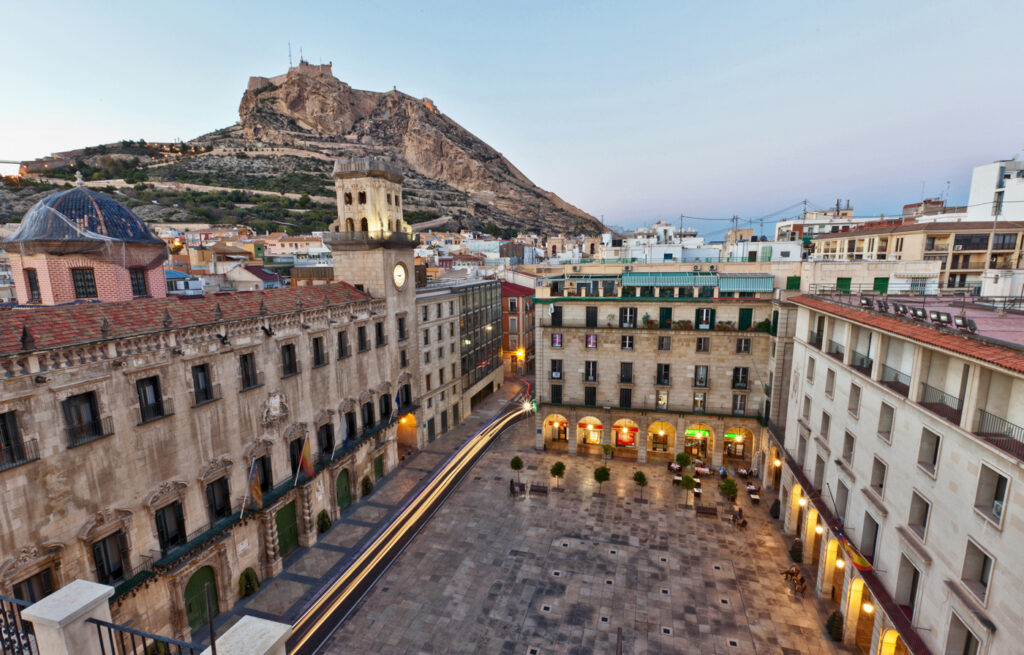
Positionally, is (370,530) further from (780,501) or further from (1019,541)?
(1019,541)

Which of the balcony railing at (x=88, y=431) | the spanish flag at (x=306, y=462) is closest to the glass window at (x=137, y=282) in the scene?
the balcony railing at (x=88, y=431)

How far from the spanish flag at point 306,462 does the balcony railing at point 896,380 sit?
3292 centimetres

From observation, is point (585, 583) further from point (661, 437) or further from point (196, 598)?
point (196, 598)

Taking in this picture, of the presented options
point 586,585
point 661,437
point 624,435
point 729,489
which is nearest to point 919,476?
point 729,489

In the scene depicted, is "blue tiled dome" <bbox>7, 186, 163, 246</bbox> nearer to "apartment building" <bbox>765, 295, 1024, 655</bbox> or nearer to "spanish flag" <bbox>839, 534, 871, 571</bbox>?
"apartment building" <bbox>765, 295, 1024, 655</bbox>

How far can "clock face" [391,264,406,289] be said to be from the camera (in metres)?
42.9

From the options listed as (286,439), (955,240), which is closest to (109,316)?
(286,439)

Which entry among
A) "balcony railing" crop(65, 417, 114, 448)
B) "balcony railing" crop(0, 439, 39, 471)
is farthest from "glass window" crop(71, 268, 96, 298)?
"balcony railing" crop(0, 439, 39, 471)

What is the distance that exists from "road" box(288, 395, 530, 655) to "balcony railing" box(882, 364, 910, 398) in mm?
30150

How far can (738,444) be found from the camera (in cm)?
4616

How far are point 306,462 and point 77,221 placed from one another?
67.3 feet

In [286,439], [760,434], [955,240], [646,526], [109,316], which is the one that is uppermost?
[955,240]

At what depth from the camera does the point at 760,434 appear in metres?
42.4

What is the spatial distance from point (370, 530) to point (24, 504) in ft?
66.6
